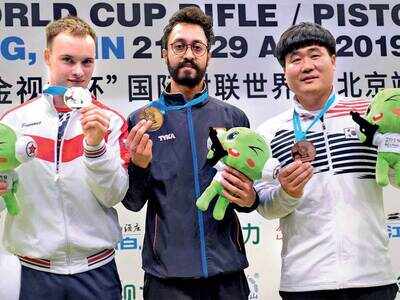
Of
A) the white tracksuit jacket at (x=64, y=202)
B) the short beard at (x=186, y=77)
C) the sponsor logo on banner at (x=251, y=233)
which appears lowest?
the sponsor logo on banner at (x=251, y=233)

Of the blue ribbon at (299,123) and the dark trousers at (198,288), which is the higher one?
the blue ribbon at (299,123)

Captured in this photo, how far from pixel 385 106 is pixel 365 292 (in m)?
0.52

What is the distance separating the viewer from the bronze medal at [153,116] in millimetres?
1699

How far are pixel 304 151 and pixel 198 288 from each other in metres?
0.49

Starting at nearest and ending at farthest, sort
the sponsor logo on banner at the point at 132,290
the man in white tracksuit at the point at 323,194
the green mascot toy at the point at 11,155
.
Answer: the green mascot toy at the point at 11,155
the man in white tracksuit at the point at 323,194
the sponsor logo on banner at the point at 132,290

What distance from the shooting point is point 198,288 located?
1.62 meters

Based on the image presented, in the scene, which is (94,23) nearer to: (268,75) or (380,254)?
(268,75)

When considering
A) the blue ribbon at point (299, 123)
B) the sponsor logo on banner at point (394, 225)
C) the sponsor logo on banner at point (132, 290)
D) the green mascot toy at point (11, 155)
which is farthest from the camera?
the sponsor logo on banner at point (394, 225)

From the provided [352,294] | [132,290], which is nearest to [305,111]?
[352,294]

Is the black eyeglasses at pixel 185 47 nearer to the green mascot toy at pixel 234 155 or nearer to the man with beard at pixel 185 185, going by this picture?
the man with beard at pixel 185 185

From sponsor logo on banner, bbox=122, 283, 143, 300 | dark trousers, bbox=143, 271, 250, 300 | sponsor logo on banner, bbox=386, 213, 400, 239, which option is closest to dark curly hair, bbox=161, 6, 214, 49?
dark trousers, bbox=143, 271, 250, 300

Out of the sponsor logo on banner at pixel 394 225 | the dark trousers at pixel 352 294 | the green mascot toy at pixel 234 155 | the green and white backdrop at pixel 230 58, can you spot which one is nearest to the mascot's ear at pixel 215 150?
the green mascot toy at pixel 234 155

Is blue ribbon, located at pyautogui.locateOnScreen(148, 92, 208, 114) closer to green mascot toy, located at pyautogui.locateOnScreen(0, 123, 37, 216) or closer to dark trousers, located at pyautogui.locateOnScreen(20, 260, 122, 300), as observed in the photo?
green mascot toy, located at pyautogui.locateOnScreen(0, 123, 37, 216)

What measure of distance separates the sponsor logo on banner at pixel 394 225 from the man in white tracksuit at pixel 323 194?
97cm
